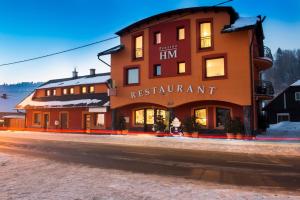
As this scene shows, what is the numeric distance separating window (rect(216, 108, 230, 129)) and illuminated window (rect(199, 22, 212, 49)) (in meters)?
5.38

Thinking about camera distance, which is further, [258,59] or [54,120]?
[54,120]

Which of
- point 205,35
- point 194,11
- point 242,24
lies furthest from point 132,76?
point 242,24

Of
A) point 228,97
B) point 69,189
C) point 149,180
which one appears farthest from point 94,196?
point 228,97

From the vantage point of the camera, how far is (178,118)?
27.5 m

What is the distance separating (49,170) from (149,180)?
3.70m

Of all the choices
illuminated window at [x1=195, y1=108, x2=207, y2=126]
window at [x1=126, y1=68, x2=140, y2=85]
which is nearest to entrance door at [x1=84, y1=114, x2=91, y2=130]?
window at [x1=126, y1=68, x2=140, y2=85]

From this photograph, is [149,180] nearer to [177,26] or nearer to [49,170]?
[49,170]

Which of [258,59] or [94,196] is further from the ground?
[258,59]

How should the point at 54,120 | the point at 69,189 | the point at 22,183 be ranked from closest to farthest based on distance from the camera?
the point at 69,189
the point at 22,183
the point at 54,120

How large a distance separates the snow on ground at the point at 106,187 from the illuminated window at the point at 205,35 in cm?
1742

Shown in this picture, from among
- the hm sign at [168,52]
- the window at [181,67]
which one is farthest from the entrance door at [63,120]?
the window at [181,67]

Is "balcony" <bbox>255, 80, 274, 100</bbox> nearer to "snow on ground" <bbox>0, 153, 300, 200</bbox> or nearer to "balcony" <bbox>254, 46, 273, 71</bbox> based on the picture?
"balcony" <bbox>254, 46, 273, 71</bbox>

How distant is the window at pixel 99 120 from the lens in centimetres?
3419

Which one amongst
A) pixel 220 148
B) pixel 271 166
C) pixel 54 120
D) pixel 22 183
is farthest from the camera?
pixel 54 120
